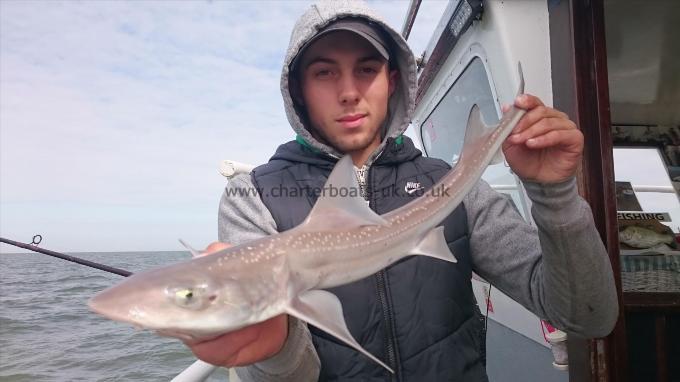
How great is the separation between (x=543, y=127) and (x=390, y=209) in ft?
3.01

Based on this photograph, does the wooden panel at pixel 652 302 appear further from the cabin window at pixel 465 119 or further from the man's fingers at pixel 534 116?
the man's fingers at pixel 534 116

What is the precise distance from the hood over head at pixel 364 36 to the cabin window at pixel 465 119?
2.59ft

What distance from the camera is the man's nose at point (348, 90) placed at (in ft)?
8.42

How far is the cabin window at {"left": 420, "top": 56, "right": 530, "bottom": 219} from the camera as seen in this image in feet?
12.3

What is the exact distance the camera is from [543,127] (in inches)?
78.2

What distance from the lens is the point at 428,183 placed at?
2.71 m

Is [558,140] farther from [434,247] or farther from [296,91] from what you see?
[296,91]

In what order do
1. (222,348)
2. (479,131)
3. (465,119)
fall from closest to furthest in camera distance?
(222,348) → (479,131) → (465,119)

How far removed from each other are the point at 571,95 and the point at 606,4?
2017 millimetres

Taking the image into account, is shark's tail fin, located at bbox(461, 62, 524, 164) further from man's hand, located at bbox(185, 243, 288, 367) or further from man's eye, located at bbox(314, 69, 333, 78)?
man's hand, located at bbox(185, 243, 288, 367)

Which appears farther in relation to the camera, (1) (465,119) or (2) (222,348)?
(1) (465,119)

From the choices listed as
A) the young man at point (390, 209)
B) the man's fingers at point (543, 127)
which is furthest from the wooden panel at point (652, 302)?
the man's fingers at point (543, 127)

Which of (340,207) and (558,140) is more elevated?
(558,140)

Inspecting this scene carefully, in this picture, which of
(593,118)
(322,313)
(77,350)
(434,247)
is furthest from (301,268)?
(77,350)
